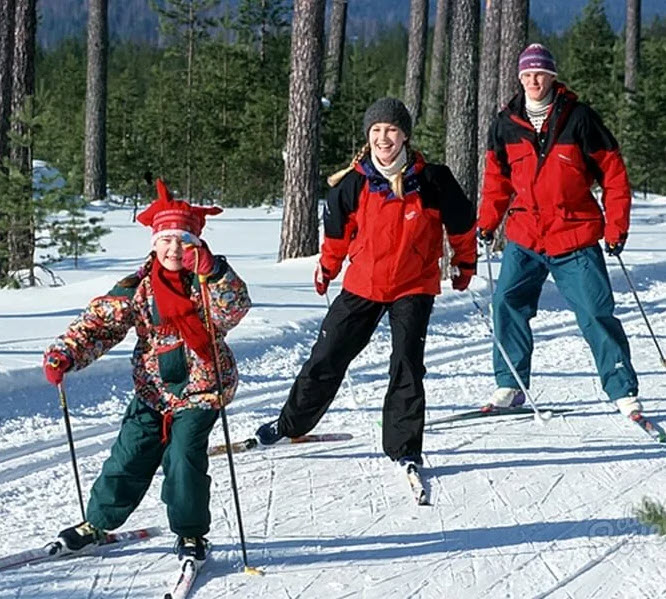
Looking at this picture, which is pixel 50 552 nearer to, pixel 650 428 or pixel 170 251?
pixel 170 251

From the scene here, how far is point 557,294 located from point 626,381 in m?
4.79

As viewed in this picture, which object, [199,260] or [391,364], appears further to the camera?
Answer: [391,364]

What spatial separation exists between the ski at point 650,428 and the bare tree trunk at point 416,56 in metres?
17.8

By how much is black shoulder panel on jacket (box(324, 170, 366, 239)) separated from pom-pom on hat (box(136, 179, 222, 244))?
1.31 m

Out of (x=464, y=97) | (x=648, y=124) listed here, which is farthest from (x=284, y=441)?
(x=648, y=124)

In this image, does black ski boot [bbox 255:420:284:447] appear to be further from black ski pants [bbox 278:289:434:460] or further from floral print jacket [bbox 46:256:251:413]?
floral print jacket [bbox 46:256:251:413]

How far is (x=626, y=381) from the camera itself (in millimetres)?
6098

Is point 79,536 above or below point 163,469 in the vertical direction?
below

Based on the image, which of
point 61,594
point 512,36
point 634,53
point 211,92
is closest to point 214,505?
point 61,594

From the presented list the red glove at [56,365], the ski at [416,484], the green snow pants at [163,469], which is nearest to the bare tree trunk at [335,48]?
the ski at [416,484]

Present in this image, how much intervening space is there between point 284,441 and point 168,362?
6.07 ft

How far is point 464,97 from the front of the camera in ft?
41.1

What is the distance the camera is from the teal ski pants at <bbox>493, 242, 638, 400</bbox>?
6035 mm

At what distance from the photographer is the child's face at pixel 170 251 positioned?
388cm
